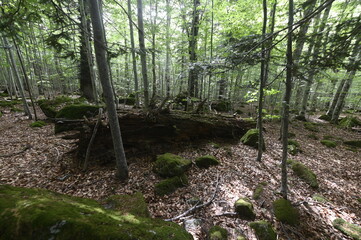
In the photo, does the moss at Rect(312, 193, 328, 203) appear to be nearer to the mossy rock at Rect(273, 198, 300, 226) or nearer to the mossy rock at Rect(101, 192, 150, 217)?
the mossy rock at Rect(273, 198, 300, 226)

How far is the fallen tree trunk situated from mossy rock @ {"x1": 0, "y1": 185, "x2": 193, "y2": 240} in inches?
152

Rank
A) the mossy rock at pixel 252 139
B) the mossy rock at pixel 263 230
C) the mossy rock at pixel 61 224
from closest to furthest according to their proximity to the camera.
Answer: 1. the mossy rock at pixel 61 224
2. the mossy rock at pixel 263 230
3. the mossy rock at pixel 252 139

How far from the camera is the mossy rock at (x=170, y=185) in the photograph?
4.48 metres

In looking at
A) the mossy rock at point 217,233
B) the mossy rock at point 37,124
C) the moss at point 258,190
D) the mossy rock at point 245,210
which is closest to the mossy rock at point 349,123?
the moss at point 258,190

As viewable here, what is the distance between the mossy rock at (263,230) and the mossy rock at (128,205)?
98.6 inches

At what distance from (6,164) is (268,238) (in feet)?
28.1

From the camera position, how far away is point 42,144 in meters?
6.79

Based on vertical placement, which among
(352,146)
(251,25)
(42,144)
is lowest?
(352,146)

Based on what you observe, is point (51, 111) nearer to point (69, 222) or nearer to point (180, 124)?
point (180, 124)

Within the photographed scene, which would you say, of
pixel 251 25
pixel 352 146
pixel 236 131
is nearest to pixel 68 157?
pixel 236 131

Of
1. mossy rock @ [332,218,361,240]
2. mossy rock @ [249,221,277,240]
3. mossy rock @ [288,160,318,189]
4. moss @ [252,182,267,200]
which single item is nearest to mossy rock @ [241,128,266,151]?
mossy rock @ [288,160,318,189]

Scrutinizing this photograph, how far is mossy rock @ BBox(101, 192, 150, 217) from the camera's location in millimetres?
2928

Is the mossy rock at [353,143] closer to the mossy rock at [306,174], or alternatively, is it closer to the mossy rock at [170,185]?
the mossy rock at [306,174]

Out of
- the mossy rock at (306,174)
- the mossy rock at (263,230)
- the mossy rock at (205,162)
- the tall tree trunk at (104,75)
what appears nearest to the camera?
the mossy rock at (263,230)
